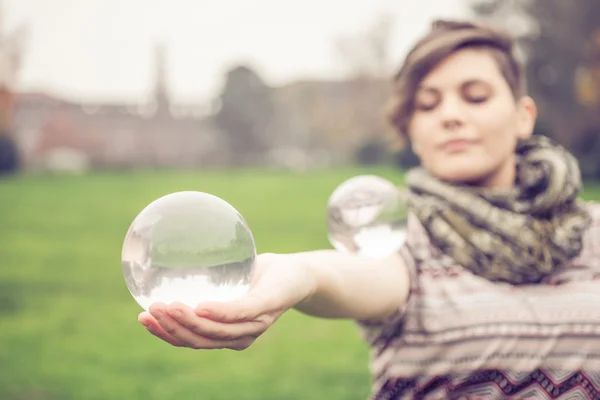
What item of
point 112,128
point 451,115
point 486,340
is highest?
point 451,115

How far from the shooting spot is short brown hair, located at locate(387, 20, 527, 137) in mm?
2600

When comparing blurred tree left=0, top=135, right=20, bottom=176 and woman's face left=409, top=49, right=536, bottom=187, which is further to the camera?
blurred tree left=0, top=135, right=20, bottom=176

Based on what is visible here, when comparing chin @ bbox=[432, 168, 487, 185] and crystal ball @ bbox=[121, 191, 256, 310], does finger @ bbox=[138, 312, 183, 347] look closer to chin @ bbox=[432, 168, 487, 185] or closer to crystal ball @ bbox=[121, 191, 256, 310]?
crystal ball @ bbox=[121, 191, 256, 310]

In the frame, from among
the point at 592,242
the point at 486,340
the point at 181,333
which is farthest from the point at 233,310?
the point at 592,242

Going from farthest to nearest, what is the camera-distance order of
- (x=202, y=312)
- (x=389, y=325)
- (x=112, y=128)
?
(x=112, y=128), (x=389, y=325), (x=202, y=312)

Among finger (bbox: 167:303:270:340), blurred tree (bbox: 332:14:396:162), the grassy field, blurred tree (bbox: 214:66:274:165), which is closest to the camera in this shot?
finger (bbox: 167:303:270:340)

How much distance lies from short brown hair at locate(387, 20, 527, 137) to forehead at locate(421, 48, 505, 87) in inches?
0.8

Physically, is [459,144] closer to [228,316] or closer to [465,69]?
[465,69]

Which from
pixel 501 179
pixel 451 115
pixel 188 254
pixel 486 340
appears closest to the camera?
pixel 188 254

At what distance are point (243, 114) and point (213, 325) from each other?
57669 millimetres

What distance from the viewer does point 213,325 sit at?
1536 millimetres

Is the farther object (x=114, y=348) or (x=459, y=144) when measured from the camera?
(x=114, y=348)

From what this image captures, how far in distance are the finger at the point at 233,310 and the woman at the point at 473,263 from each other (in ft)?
0.52

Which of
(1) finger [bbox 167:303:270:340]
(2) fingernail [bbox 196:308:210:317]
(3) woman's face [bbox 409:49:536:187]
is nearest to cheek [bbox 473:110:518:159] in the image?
(3) woman's face [bbox 409:49:536:187]
